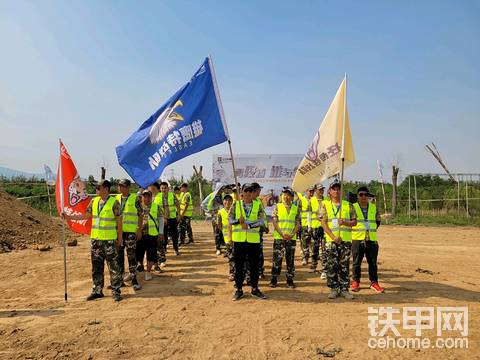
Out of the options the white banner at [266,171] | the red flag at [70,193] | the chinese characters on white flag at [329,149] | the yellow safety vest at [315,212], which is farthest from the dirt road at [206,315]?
the white banner at [266,171]

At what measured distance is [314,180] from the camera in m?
7.44

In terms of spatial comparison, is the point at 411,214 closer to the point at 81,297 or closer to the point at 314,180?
the point at 314,180

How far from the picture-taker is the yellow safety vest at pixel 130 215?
786 centimetres

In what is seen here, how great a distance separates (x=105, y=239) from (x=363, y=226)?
476 centimetres

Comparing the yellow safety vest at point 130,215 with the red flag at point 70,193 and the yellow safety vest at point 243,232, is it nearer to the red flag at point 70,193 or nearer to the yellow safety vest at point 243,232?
the red flag at point 70,193

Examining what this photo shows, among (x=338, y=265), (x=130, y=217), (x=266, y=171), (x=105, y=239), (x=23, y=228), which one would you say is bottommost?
(x=338, y=265)

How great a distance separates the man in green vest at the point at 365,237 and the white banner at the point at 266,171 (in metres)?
9.76

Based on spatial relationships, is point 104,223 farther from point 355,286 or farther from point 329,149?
point 355,286

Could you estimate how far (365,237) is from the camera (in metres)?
7.24

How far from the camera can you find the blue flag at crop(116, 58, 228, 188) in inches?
267

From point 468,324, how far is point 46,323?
607cm

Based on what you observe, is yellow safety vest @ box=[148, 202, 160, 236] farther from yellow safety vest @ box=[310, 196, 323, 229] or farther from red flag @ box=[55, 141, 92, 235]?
yellow safety vest @ box=[310, 196, 323, 229]

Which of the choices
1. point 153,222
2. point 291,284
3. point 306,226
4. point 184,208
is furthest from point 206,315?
point 184,208

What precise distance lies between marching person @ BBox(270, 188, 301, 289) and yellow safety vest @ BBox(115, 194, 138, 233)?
9.39 feet
